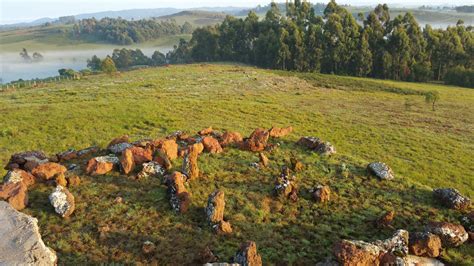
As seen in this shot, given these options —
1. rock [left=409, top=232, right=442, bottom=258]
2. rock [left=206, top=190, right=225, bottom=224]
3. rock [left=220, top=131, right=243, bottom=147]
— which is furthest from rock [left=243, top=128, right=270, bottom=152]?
rock [left=409, top=232, right=442, bottom=258]

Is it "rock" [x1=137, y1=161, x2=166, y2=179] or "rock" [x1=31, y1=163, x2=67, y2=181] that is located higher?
"rock" [x1=31, y1=163, x2=67, y2=181]

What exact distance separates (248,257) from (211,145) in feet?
31.8

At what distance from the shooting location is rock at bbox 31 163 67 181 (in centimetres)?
1655

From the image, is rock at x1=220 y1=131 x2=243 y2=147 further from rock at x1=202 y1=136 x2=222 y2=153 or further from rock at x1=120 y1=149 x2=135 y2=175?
rock at x1=120 y1=149 x2=135 y2=175

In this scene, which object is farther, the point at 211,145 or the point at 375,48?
the point at 375,48

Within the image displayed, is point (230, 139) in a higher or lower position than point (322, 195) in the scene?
higher

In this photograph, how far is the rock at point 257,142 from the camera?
69.7ft

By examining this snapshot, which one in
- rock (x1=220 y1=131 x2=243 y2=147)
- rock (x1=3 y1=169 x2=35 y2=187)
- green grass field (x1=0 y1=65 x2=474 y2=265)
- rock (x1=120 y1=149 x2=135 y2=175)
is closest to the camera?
green grass field (x1=0 y1=65 x2=474 y2=265)

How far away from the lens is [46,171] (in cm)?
1661

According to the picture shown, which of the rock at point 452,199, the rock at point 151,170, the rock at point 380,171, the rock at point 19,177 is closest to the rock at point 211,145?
the rock at point 151,170

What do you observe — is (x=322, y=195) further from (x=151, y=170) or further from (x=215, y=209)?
(x=151, y=170)

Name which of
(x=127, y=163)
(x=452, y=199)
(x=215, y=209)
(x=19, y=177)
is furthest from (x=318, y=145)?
(x=19, y=177)

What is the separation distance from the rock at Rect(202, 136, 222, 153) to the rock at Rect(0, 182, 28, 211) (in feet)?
29.7

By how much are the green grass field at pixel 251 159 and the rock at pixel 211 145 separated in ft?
2.17
